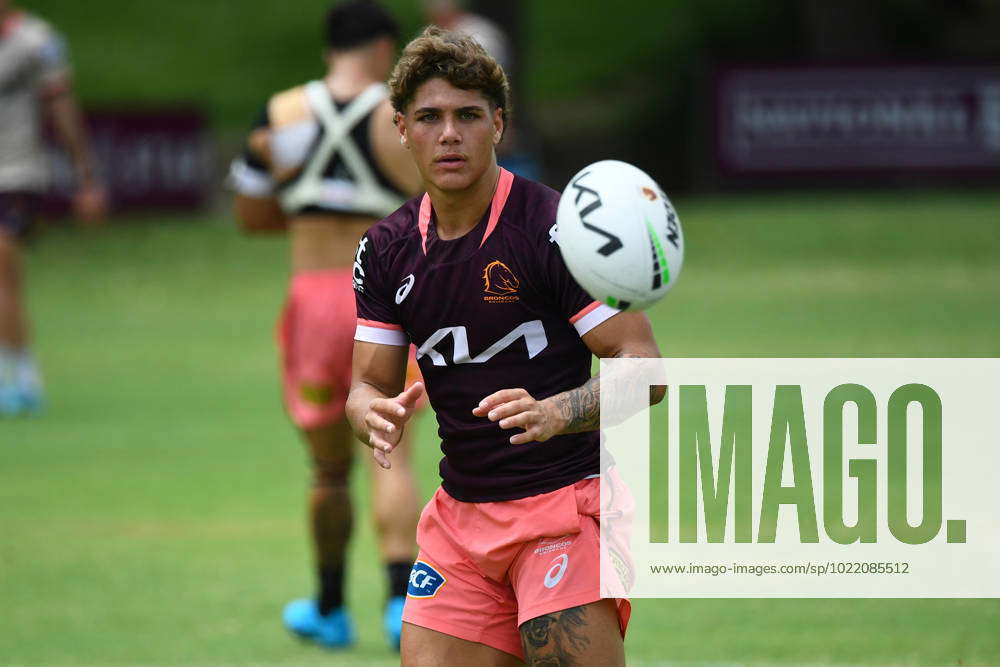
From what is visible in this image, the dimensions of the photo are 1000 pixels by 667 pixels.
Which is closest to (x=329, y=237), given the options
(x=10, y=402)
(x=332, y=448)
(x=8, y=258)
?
(x=332, y=448)

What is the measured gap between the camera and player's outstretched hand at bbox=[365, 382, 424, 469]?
4.55 metres

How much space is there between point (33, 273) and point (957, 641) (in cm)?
1729

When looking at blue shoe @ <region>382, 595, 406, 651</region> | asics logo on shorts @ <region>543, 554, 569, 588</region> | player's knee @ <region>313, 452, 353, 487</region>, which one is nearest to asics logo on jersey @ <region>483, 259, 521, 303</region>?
asics logo on shorts @ <region>543, 554, 569, 588</region>

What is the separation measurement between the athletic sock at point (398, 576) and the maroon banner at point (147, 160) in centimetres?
1733

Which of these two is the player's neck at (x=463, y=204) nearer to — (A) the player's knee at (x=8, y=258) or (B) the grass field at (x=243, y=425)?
(B) the grass field at (x=243, y=425)

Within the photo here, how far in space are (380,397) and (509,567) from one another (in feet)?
1.99

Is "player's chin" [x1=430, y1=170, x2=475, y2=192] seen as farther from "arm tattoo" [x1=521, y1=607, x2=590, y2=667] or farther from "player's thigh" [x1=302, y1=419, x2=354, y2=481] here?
"player's thigh" [x1=302, y1=419, x2=354, y2=481]

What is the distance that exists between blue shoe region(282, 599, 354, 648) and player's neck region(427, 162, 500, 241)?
2.92 m

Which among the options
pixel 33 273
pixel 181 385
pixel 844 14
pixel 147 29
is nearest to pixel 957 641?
pixel 181 385

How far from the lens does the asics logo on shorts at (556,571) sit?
4645 mm

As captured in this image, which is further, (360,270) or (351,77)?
(351,77)

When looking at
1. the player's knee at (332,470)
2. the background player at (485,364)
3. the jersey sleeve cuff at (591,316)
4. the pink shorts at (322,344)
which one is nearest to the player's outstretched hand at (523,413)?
the background player at (485,364)

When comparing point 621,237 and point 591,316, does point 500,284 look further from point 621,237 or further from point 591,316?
point 621,237

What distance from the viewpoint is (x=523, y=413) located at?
4301 mm
